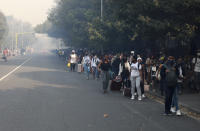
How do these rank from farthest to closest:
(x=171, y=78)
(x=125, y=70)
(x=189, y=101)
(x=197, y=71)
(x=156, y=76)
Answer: (x=125, y=70) → (x=197, y=71) → (x=189, y=101) → (x=156, y=76) → (x=171, y=78)

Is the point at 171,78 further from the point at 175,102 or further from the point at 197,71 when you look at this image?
the point at 197,71

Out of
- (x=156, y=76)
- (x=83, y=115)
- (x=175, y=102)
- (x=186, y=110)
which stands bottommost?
(x=186, y=110)

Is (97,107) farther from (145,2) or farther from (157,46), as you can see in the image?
(157,46)

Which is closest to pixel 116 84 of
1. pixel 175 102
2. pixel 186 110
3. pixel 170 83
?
pixel 186 110

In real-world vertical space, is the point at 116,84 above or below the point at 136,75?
below

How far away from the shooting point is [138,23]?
671 inches

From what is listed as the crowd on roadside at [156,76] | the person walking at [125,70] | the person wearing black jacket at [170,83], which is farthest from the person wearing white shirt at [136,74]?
the person wearing black jacket at [170,83]

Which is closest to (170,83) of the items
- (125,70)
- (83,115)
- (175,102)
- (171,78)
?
(171,78)

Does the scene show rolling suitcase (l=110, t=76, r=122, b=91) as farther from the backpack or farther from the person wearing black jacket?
the backpack

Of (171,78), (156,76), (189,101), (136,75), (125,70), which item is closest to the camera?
(171,78)

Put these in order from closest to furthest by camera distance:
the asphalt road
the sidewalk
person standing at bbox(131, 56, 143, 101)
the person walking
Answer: the asphalt road, the sidewalk, person standing at bbox(131, 56, 143, 101), the person walking

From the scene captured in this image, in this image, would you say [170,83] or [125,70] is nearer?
[170,83]

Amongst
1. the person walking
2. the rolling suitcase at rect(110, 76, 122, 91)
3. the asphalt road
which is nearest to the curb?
the asphalt road

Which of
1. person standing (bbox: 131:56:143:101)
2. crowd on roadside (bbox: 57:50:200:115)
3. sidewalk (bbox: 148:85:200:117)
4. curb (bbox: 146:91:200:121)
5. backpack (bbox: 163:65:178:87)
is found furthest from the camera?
person standing (bbox: 131:56:143:101)
